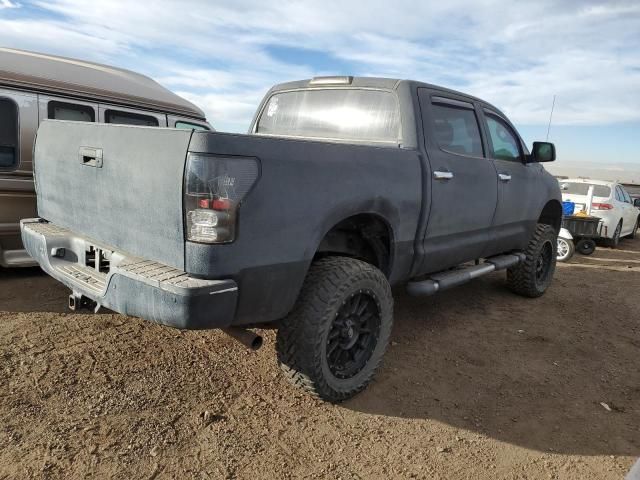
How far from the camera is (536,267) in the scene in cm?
561

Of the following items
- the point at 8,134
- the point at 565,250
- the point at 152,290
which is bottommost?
the point at 565,250

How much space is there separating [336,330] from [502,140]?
3023 millimetres

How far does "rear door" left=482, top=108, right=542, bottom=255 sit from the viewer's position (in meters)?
4.62

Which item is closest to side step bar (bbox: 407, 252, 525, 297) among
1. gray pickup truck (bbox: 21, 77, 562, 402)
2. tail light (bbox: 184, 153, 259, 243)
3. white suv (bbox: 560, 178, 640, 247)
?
gray pickup truck (bbox: 21, 77, 562, 402)

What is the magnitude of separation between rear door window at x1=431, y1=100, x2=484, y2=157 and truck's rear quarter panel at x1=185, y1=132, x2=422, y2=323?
3.09ft

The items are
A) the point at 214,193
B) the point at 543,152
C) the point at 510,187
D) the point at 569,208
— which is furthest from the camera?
the point at 569,208

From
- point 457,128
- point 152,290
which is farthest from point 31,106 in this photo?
point 457,128

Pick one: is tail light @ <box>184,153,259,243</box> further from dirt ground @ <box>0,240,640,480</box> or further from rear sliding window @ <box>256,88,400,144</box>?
rear sliding window @ <box>256,88,400,144</box>

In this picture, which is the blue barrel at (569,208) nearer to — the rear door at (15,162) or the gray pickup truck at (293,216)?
the gray pickup truck at (293,216)

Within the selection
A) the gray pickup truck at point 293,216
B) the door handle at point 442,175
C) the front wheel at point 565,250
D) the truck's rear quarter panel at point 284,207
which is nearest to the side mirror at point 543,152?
the gray pickup truck at point 293,216

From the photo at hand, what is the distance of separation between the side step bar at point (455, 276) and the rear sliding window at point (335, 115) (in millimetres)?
1113

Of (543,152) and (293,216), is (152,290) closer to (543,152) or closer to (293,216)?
(293,216)

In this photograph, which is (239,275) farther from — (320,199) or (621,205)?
(621,205)

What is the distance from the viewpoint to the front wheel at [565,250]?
8742 millimetres
